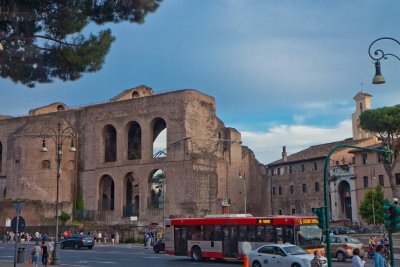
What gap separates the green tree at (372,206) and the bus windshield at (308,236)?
25.8 meters

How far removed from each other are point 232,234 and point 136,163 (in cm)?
3076

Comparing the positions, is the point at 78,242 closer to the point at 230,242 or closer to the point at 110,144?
the point at 230,242

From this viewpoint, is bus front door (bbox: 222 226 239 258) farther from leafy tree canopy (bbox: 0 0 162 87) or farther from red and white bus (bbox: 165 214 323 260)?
leafy tree canopy (bbox: 0 0 162 87)

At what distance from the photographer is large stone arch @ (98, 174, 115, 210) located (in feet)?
179

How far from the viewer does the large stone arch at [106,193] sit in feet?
179

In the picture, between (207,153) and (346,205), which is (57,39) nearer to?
(207,153)

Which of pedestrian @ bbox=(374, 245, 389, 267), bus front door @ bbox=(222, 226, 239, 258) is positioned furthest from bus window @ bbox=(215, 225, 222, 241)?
pedestrian @ bbox=(374, 245, 389, 267)

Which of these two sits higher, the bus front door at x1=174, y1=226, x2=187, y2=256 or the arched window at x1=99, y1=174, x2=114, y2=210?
the arched window at x1=99, y1=174, x2=114, y2=210

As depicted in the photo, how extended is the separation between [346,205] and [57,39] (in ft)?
145

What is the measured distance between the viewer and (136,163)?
52594mm

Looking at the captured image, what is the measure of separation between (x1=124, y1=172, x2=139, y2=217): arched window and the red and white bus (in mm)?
26644

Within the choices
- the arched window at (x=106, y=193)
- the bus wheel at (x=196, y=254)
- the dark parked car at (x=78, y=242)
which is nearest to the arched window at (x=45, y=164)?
the arched window at (x=106, y=193)

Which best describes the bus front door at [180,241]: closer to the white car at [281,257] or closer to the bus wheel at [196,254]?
the bus wheel at [196,254]

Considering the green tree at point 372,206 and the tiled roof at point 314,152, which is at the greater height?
the tiled roof at point 314,152
